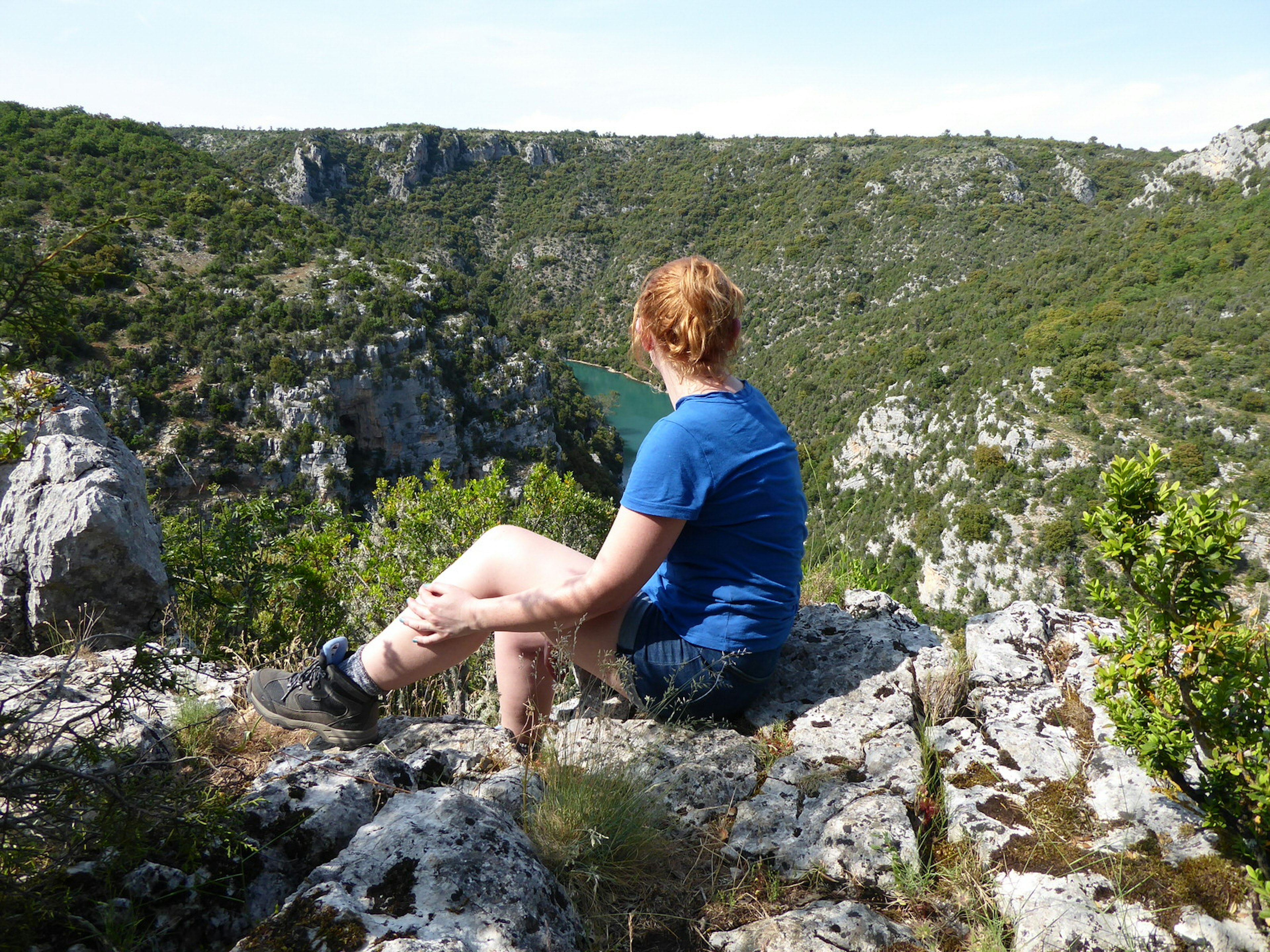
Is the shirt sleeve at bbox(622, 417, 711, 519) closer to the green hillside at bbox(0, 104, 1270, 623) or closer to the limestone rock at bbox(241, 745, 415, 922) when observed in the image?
the limestone rock at bbox(241, 745, 415, 922)

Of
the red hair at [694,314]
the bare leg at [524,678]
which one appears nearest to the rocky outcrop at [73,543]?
the bare leg at [524,678]

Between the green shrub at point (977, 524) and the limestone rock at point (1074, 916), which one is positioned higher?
the limestone rock at point (1074, 916)

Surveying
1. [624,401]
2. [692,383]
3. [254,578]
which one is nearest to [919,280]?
[624,401]

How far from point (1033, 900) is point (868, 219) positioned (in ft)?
217

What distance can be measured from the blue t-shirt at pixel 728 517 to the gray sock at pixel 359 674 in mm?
813

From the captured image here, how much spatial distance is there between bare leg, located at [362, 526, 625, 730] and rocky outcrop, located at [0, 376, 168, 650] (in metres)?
1.45

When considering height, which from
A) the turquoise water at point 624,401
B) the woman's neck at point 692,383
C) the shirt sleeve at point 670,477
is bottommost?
the turquoise water at point 624,401

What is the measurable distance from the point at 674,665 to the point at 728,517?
42 centimetres

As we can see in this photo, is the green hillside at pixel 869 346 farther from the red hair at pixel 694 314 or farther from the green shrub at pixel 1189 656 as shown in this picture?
the green shrub at pixel 1189 656

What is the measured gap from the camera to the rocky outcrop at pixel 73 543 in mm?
2502

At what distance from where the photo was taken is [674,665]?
173cm

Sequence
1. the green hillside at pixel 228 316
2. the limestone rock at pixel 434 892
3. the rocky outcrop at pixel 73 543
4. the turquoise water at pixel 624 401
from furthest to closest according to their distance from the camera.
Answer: the turquoise water at pixel 624 401 < the green hillside at pixel 228 316 < the rocky outcrop at pixel 73 543 < the limestone rock at pixel 434 892

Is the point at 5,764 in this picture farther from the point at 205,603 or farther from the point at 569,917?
the point at 205,603

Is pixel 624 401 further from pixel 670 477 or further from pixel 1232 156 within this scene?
pixel 670 477
